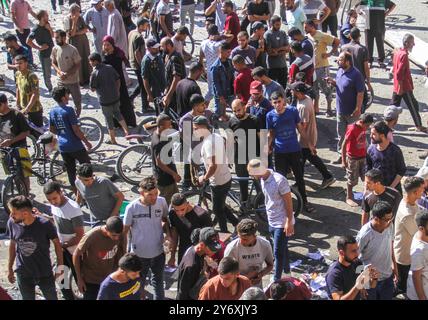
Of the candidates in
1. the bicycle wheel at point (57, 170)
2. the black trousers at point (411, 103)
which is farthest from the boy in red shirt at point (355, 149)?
the bicycle wheel at point (57, 170)

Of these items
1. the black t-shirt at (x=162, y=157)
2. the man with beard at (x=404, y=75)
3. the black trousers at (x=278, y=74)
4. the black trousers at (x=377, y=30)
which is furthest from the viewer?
the black trousers at (x=377, y=30)

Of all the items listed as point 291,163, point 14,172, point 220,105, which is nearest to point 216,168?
point 291,163

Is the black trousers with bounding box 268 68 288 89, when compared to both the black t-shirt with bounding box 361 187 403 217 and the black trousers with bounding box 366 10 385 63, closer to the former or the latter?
the black trousers with bounding box 366 10 385 63

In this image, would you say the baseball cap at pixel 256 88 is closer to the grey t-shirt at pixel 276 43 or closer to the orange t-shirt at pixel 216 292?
the grey t-shirt at pixel 276 43

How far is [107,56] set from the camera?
12.9 m

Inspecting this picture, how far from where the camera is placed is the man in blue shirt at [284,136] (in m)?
9.95

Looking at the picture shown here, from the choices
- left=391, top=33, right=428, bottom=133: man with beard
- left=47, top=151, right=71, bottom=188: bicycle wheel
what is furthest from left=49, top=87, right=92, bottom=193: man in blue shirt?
left=391, top=33, right=428, bottom=133: man with beard

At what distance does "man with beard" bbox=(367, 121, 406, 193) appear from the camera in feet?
29.6

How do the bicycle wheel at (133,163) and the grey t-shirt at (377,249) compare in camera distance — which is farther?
the bicycle wheel at (133,163)

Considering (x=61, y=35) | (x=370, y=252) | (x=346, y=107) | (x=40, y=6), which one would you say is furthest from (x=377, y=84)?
(x=40, y=6)

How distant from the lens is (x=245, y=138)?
1015 centimetres

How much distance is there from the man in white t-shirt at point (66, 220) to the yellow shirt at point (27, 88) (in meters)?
4.04

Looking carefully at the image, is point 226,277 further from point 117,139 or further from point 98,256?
point 117,139
